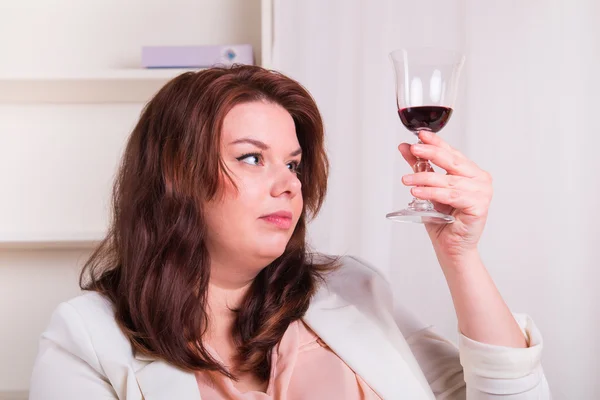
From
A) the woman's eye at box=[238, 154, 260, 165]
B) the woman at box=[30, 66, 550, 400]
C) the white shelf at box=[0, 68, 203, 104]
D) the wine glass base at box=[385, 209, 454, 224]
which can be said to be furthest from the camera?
the white shelf at box=[0, 68, 203, 104]

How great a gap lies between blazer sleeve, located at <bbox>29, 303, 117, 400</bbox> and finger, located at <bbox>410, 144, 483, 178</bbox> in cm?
70

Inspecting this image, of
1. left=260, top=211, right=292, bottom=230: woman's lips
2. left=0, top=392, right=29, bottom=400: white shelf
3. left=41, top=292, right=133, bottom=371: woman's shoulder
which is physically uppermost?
left=260, top=211, right=292, bottom=230: woman's lips

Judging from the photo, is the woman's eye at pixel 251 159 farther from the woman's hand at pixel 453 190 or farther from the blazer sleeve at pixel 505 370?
the blazer sleeve at pixel 505 370

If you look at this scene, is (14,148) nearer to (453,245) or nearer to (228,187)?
(228,187)

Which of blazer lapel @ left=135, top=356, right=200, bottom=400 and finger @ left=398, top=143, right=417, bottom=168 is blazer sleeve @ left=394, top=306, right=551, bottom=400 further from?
blazer lapel @ left=135, top=356, right=200, bottom=400

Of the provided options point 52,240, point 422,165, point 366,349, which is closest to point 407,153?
point 422,165

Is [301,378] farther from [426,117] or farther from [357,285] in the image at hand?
[426,117]

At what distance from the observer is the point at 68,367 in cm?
130

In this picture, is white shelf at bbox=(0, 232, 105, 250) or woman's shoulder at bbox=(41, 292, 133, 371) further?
white shelf at bbox=(0, 232, 105, 250)

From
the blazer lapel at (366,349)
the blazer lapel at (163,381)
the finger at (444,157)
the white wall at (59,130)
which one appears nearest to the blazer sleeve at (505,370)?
the blazer lapel at (366,349)

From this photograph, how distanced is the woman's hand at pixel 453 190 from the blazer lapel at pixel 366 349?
0.24 metres

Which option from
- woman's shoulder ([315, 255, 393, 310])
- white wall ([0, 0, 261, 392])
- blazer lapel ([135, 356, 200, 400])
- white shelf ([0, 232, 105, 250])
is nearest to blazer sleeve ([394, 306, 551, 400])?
woman's shoulder ([315, 255, 393, 310])

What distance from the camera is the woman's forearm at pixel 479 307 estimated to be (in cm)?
141

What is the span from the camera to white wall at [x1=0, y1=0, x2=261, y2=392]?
2.38 metres
